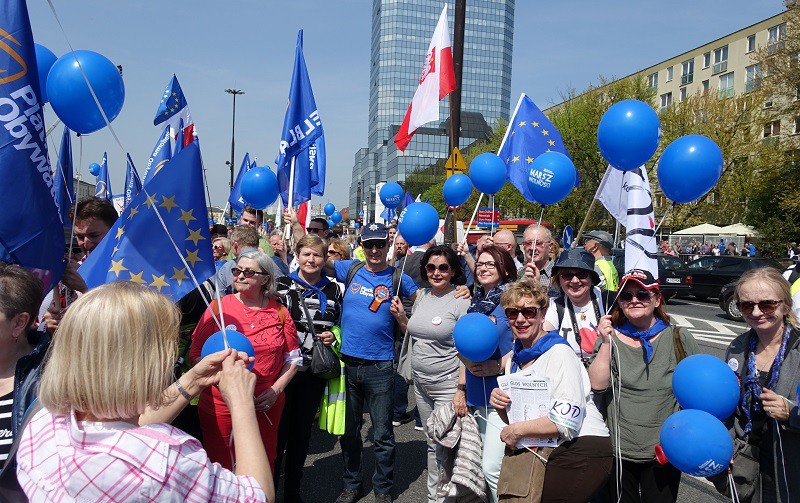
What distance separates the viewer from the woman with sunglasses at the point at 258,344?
3459 mm

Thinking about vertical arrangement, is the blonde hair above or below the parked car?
above

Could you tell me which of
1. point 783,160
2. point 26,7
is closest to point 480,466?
point 26,7

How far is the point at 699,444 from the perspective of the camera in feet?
8.05

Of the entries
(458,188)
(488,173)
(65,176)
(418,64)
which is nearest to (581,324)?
(488,173)

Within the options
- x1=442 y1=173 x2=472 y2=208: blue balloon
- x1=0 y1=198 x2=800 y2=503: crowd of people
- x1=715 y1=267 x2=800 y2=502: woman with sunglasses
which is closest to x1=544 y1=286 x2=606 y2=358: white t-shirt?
x1=0 y1=198 x2=800 y2=503: crowd of people

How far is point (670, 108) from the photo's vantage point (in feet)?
110

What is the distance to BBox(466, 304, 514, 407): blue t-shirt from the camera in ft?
11.9

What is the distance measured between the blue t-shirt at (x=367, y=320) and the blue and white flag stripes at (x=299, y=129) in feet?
7.94

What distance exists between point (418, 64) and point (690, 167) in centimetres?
11840

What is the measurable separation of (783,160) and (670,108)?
7911 mm

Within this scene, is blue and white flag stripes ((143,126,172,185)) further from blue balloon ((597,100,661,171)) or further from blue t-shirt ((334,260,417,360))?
blue balloon ((597,100,661,171))

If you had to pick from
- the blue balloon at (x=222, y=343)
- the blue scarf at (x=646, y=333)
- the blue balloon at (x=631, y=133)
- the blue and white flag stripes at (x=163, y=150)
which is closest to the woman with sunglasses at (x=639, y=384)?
the blue scarf at (x=646, y=333)

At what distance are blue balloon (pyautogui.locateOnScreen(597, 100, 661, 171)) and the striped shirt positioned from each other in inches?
122

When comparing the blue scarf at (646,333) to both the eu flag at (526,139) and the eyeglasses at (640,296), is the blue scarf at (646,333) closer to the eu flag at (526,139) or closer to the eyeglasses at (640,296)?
the eyeglasses at (640,296)
